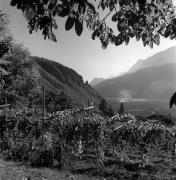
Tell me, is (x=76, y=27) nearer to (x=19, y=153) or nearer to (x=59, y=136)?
(x=19, y=153)

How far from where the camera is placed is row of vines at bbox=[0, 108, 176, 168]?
44.4 ft

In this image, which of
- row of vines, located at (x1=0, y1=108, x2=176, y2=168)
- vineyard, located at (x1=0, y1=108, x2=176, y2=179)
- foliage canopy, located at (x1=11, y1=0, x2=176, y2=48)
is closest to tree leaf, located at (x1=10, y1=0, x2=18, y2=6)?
foliage canopy, located at (x1=11, y1=0, x2=176, y2=48)

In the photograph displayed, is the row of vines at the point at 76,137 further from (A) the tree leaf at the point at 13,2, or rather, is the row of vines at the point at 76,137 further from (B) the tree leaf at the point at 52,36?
(A) the tree leaf at the point at 13,2

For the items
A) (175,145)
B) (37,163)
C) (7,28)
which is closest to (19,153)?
(37,163)

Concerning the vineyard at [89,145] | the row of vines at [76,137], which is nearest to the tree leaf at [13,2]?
the vineyard at [89,145]

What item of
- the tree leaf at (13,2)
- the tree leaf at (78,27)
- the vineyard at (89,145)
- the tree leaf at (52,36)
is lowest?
the vineyard at (89,145)

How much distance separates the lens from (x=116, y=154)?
559 inches

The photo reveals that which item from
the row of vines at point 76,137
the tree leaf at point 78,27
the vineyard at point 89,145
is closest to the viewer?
the tree leaf at point 78,27

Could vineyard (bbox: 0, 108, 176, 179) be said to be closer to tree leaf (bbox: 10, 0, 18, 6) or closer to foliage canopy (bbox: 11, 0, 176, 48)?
foliage canopy (bbox: 11, 0, 176, 48)

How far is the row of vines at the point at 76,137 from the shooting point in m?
13.5

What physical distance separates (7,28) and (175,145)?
61.9 ft

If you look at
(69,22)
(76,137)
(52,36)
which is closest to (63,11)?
(69,22)

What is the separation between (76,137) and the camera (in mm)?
14398

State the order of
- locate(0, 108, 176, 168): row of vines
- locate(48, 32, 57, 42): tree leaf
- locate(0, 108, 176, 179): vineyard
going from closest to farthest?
locate(48, 32, 57, 42): tree leaf < locate(0, 108, 176, 179): vineyard < locate(0, 108, 176, 168): row of vines
